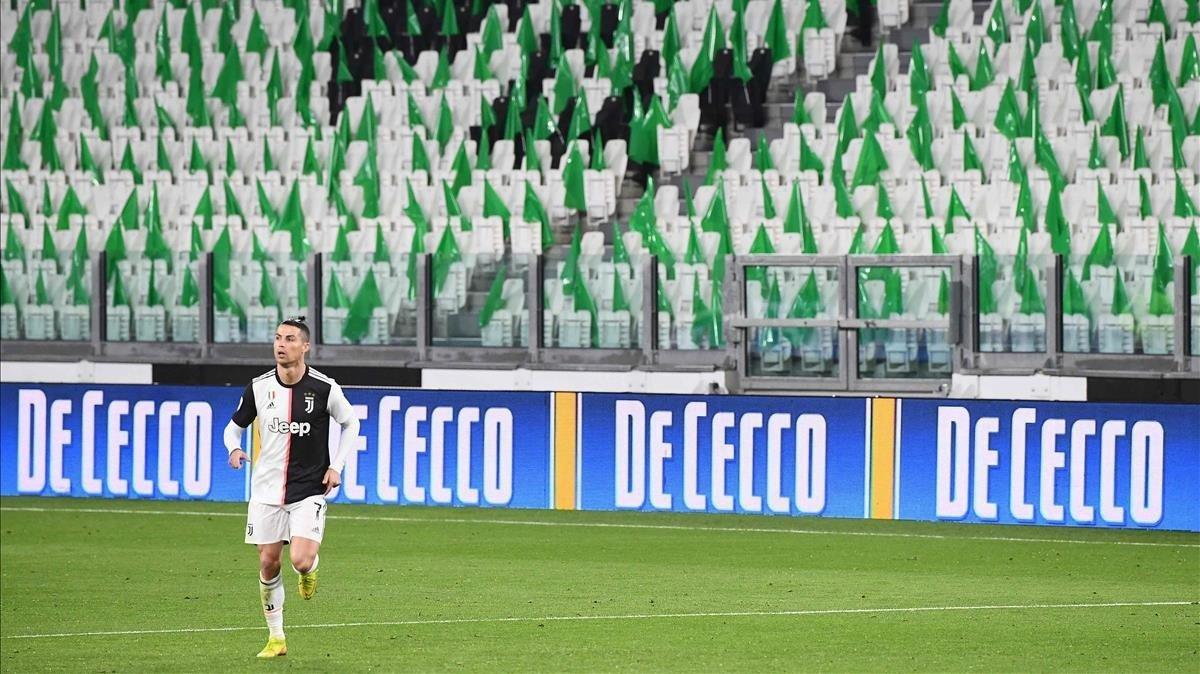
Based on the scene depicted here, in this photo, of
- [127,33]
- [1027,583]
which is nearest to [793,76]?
[127,33]

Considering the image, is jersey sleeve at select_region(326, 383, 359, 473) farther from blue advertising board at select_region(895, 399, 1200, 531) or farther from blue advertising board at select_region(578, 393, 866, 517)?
blue advertising board at select_region(895, 399, 1200, 531)

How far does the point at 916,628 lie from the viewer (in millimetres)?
10055

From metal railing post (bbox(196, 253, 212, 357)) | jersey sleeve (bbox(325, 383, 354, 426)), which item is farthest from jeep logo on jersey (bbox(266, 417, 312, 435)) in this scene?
metal railing post (bbox(196, 253, 212, 357))

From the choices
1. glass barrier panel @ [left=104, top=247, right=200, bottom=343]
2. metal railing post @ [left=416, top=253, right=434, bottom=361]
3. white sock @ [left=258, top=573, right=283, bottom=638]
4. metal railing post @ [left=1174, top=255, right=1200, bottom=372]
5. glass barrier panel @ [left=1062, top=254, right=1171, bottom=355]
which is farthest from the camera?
glass barrier panel @ [left=104, top=247, right=200, bottom=343]

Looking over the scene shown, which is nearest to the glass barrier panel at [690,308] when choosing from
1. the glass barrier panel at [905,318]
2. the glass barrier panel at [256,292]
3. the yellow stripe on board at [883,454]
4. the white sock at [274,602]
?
the glass barrier panel at [905,318]

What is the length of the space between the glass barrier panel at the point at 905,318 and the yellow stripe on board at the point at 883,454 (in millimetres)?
1516

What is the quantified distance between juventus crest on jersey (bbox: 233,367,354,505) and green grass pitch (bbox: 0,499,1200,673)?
75cm

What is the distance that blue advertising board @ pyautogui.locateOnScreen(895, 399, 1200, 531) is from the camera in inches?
558

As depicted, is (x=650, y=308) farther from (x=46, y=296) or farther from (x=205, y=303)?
(x=46, y=296)

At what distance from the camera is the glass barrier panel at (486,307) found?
685 inches

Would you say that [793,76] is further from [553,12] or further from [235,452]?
[235,452]

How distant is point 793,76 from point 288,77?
5807mm

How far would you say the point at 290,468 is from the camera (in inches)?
359

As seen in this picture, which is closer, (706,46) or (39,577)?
(39,577)
